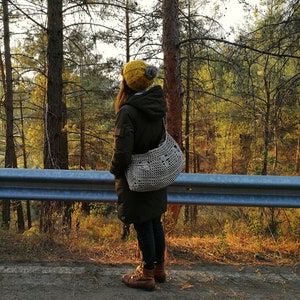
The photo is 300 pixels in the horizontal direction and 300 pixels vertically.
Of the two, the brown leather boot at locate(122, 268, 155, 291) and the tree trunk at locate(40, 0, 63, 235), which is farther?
the tree trunk at locate(40, 0, 63, 235)

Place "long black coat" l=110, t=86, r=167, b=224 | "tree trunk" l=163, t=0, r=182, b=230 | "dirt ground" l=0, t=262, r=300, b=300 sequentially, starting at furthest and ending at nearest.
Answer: "tree trunk" l=163, t=0, r=182, b=230, "dirt ground" l=0, t=262, r=300, b=300, "long black coat" l=110, t=86, r=167, b=224

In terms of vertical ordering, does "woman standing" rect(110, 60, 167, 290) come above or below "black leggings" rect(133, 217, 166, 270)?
above

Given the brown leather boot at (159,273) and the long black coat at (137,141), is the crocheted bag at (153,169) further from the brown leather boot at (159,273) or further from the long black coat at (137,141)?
the brown leather boot at (159,273)

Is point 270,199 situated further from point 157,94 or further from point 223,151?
point 223,151

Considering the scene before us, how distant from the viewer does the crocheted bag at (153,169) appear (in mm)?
2781

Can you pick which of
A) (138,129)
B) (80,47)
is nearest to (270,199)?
(138,129)

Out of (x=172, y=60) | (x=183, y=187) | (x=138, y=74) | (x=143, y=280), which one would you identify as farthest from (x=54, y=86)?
(x=143, y=280)

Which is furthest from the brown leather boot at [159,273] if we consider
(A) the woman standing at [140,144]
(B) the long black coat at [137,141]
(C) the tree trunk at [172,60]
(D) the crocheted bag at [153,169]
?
(C) the tree trunk at [172,60]

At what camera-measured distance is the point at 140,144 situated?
288 centimetres

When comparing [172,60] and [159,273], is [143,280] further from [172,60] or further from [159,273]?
[172,60]

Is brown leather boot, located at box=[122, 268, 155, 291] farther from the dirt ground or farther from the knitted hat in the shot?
the knitted hat

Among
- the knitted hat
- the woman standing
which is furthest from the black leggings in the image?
the knitted hat

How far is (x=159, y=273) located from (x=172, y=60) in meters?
3.61

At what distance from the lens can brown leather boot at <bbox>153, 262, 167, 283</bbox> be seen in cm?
314
